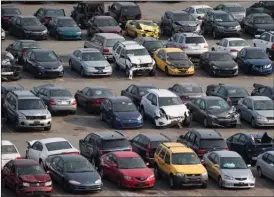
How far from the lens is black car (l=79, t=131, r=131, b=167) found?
45.1m

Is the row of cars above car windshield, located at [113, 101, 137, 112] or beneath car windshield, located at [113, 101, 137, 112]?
above

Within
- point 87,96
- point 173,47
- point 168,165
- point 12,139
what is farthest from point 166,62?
point 168,165

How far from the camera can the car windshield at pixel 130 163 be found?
42.8m

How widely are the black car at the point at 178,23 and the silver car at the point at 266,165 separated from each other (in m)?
24.4

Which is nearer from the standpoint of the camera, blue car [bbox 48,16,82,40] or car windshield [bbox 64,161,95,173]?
car windshield [bbox 64,161,95,173]

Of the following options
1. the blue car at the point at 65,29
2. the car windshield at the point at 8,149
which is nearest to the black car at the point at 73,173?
the car windshield at the point at 8,149

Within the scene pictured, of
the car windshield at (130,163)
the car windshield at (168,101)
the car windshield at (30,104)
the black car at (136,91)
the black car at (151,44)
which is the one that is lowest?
the black car at (151,44)

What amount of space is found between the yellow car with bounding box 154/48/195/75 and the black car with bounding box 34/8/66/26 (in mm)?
12171

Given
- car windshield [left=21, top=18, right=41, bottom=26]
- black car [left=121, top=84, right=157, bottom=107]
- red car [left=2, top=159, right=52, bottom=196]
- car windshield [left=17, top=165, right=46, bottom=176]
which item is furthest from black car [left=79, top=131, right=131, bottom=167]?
car windshield [left=21, top=18, right=41, bottom=26]

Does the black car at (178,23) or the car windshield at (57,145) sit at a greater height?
the car windshield at (57,145)

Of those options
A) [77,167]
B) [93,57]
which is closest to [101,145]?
[77,167]

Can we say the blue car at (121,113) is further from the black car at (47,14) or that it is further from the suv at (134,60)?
the black car at (47,14)

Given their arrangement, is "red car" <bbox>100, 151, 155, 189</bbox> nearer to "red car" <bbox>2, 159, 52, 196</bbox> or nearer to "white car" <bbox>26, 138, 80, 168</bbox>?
"white car" <bbox>26, 138, 80, 168</bbox>

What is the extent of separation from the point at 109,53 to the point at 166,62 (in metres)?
4.14
